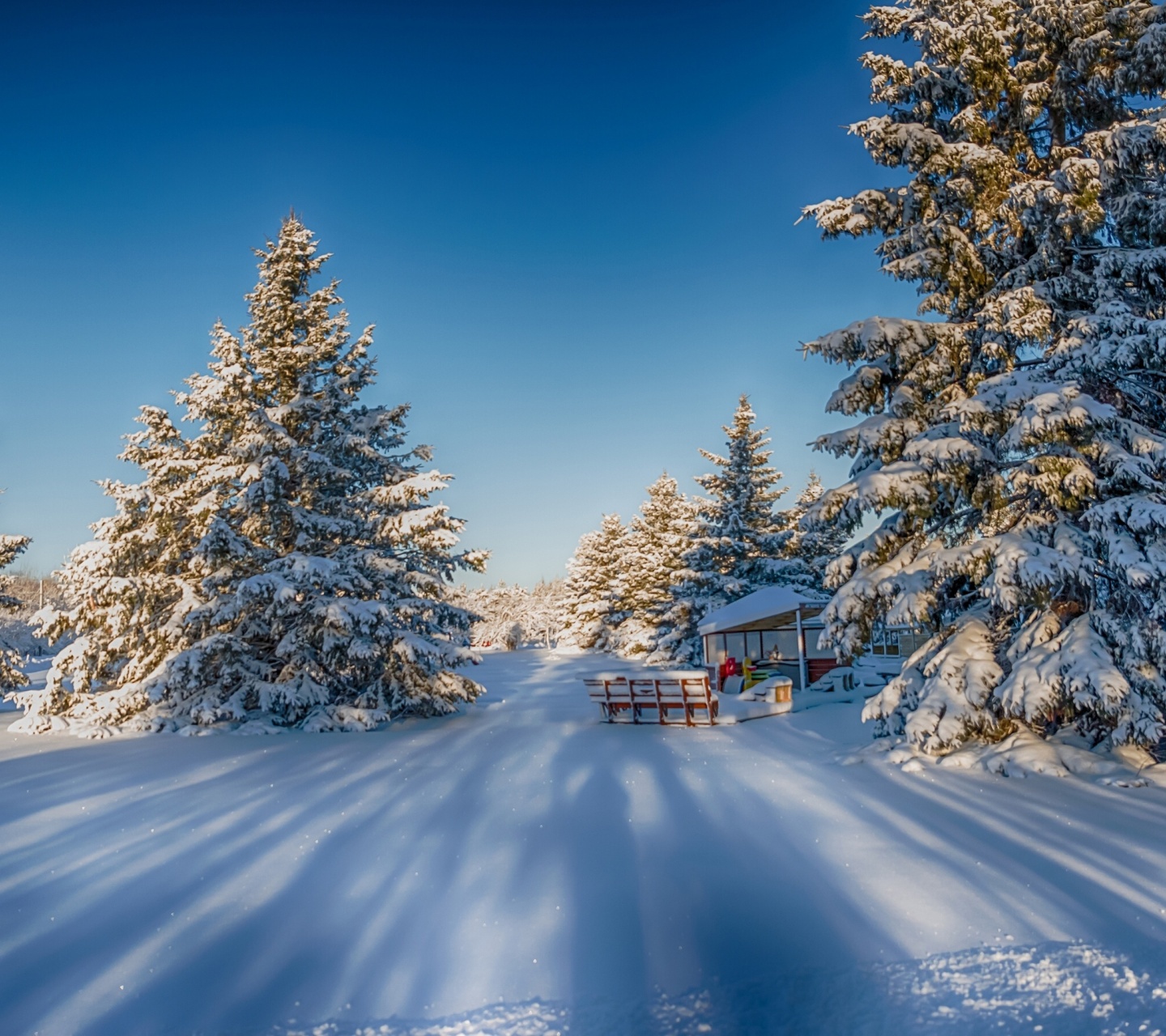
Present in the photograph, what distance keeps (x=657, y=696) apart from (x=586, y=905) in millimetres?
9559

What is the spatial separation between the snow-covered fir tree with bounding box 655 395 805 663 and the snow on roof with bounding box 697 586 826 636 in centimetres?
382

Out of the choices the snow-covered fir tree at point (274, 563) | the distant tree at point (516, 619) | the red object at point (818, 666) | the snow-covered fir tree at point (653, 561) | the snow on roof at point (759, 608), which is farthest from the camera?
→ the distant tree at point (516, 619)

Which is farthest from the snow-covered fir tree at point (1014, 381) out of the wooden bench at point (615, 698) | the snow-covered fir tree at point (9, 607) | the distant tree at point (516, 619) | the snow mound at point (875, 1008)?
the distant tree at point (516, 619)

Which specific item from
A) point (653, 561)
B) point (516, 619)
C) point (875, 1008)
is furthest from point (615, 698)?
point (516, 619)

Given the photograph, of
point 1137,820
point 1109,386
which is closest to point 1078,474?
point 1109,386

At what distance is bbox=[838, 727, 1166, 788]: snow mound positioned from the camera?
7758mm

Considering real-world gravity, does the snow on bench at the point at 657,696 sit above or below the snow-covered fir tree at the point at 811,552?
below

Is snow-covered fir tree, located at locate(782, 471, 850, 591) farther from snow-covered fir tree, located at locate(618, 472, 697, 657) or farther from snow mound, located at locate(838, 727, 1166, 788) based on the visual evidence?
snow mound, located at locate(838, 727, 1166, 788)

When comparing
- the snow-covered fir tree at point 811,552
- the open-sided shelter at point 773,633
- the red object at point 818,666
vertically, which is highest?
the snow-covered fir tree at point 811,552

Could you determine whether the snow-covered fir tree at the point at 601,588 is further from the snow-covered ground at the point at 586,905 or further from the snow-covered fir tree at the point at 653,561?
the snow-covered ground at the point at 586,905

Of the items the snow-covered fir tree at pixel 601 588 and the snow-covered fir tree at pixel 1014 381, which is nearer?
the snow-covered fir tree at pixel 1014 381

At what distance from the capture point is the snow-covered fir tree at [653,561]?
3219 cm

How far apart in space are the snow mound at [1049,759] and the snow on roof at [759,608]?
12.0 meters

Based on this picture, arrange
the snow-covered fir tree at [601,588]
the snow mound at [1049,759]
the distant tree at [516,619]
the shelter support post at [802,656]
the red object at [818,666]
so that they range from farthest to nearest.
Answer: the distant tree at [516,619]
the snow-covered fir tree at [601,588]
the red object at [818,666]
the shelter support post at [802,656]
the snow mound at [1049,759]
